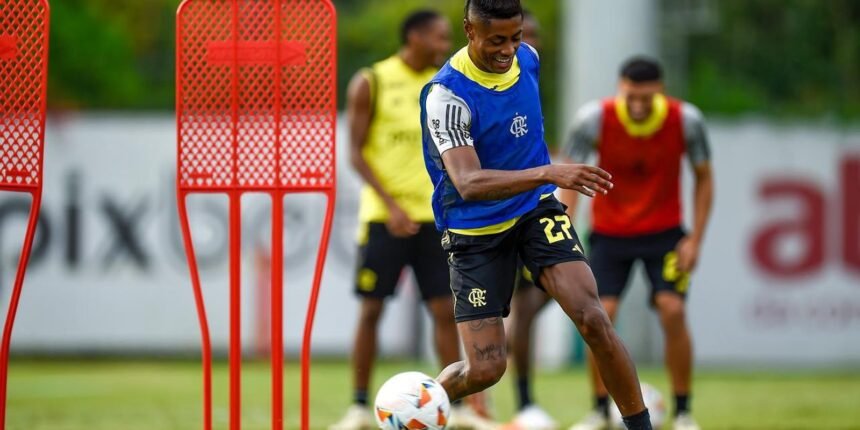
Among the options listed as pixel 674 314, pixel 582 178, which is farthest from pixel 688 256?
pixel 582 178

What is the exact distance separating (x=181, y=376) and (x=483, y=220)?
8404 millimetres

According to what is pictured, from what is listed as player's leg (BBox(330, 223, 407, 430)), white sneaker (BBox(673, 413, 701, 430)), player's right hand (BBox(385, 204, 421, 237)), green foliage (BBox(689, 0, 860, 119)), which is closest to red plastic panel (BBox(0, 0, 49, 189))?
player's right hand (BBox(385, 204, 421, 237))

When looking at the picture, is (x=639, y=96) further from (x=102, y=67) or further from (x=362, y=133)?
(x=102, y=67)

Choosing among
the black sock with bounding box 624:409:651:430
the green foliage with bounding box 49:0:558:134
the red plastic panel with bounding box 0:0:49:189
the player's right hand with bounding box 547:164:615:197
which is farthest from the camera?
the green foliage with bounding box 49:0:558:134

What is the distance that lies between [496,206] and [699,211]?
9.26 feet

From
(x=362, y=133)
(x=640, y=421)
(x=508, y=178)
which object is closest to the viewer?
(x=508, y=178)

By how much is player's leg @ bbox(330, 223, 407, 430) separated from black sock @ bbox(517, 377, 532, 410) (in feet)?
3.37

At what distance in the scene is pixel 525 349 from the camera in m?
9.28

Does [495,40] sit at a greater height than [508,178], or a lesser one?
greater

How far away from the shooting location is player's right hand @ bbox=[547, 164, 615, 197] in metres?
5.73

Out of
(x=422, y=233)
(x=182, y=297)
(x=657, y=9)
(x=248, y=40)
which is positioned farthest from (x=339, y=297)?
(x=248, y=40)

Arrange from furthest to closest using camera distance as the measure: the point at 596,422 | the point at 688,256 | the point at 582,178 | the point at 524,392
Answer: the point at 524,392 → the point at 596,422 → the point at 688,256 → the point at 582,178

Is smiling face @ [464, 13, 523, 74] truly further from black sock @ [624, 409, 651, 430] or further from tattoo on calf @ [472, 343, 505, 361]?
black sock @ [624, 409, 651, 430]

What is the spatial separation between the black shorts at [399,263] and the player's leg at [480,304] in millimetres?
2261
